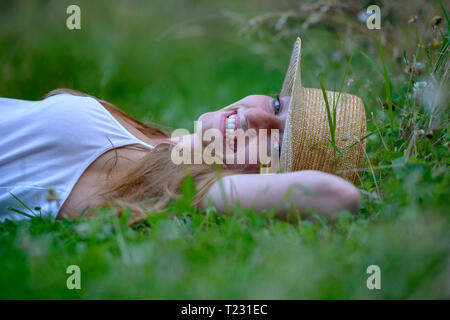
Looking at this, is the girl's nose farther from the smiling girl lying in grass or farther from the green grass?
the green grass

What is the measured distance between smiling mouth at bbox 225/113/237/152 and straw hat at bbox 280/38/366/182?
0.81 ft

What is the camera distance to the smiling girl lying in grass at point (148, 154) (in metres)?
1.80

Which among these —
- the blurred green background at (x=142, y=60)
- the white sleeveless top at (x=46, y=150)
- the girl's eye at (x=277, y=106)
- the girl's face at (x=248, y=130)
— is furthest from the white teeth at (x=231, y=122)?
the blurred green background at (x=142, y=60)

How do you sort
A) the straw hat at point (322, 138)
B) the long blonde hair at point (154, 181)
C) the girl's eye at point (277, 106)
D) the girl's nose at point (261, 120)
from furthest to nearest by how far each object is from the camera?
the girl's eye at point (277, 106) → the girl's nose at point (261, 120) → the straw hat at point (322, 138) → the long blonde hair at point (154, 181)

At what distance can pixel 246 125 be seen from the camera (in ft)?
6.83

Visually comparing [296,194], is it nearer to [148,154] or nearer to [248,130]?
[248,130]

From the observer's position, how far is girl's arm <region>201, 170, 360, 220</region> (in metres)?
1.54

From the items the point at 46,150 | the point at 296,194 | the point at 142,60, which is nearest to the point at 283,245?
the point at 296,194

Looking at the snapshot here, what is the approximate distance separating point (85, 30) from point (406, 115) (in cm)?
387

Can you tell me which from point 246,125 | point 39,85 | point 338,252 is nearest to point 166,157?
point 246,125

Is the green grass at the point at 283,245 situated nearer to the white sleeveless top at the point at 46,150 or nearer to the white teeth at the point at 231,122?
the white sleeveless top at the point at 46,150

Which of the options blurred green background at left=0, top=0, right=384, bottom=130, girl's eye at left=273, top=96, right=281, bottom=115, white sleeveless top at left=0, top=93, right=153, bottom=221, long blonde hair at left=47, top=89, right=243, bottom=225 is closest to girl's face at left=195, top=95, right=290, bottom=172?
girl's eye at left=273, top=96, right=281, bottom=115
